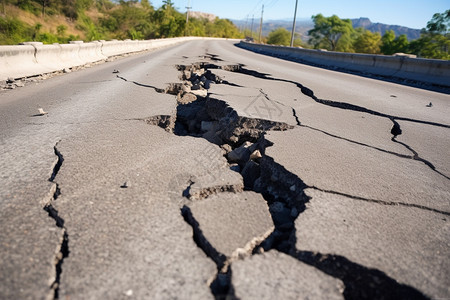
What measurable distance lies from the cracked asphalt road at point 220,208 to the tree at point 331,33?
6777 cm

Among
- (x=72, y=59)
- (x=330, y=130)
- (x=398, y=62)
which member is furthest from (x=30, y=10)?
(x=330, y=130)

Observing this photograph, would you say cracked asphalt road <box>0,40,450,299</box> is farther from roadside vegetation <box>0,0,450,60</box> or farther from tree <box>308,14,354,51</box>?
tree <box>308,14,354,51</box>

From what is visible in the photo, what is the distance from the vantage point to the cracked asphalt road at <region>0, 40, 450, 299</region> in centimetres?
108

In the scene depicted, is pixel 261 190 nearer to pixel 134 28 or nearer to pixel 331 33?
pixel 134 28

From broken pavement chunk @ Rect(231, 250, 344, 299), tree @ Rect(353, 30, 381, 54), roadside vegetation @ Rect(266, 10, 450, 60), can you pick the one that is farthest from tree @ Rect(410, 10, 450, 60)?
broken pavement chunk @ Rect(231, 250, 344, 299)

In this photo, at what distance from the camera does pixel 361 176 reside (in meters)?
2.01

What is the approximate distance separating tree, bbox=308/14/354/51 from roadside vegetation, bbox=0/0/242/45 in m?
27.5

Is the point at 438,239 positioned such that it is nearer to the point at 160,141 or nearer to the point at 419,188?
the point at 419,188

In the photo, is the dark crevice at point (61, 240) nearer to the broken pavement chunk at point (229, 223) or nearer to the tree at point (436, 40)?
the broken pavement chunk at point (229, 223)

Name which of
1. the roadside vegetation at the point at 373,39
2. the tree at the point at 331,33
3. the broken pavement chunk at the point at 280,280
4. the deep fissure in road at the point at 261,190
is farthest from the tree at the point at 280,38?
the broken pavement chunk at the point at 280,280

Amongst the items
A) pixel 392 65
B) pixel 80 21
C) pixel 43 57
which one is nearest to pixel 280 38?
pixel 80 21

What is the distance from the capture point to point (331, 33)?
213ft

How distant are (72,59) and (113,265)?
7514 millimetres

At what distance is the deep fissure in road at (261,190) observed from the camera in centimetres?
113
